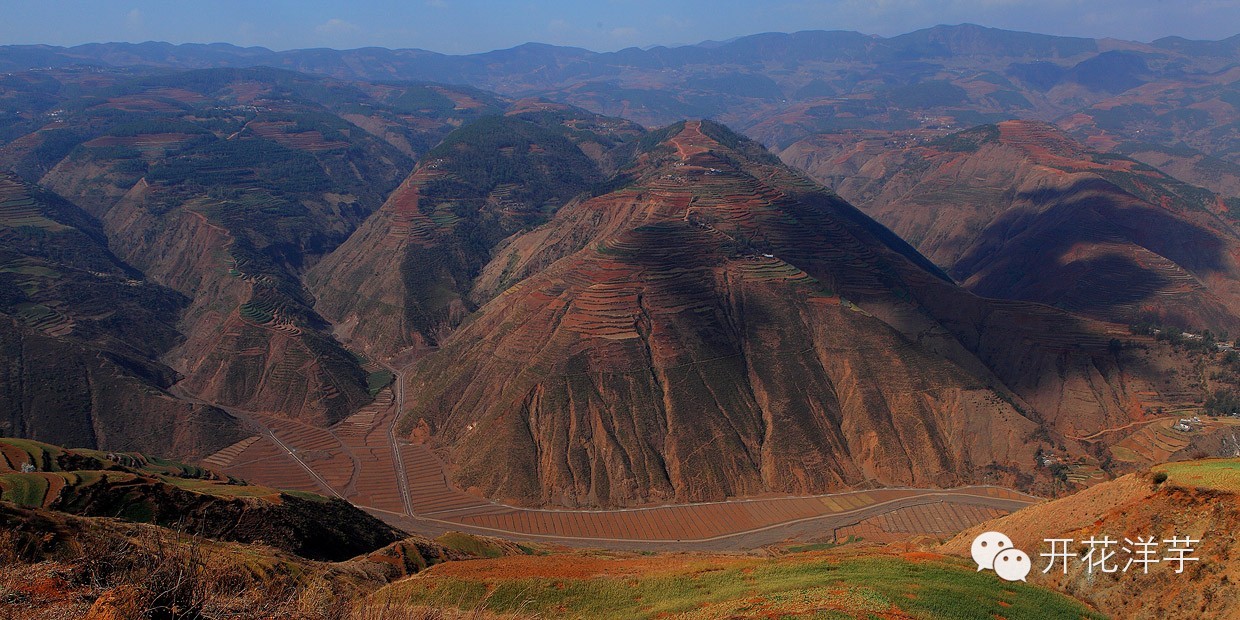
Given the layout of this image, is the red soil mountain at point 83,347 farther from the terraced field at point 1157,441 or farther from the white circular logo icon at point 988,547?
the terraced field at point 1157,441

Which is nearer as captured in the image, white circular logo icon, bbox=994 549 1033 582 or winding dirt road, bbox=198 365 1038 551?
white circular logo icon, bbox=994 549 1033 582

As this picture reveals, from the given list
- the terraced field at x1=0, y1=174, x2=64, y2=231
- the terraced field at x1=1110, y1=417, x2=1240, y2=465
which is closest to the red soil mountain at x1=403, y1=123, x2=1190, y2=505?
the terraced field at x1=1110, y1=417, x2=1240, y2=465

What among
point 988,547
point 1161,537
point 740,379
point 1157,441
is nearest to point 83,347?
point 740,379

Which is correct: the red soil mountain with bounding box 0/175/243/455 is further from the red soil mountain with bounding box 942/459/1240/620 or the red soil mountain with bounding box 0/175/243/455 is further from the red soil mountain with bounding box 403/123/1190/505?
the red soil mountain with bounding box 942/459/1240/620

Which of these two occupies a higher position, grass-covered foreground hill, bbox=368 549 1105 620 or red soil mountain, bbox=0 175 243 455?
grass-covered foreground hill, bbox=368 549 1105 620

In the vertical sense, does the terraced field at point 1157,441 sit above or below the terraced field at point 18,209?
below

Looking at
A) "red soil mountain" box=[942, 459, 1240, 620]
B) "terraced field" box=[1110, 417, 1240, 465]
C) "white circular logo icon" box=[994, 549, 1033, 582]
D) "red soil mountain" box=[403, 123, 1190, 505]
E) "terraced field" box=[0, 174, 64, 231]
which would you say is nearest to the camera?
"red soil mountain" box=[942, 459, 1240, 620]

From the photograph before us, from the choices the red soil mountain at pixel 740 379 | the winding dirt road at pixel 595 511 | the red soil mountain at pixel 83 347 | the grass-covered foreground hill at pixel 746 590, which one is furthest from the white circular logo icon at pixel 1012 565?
the red soil mountain at pixel 83 347

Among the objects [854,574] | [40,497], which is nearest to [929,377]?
[854,574]

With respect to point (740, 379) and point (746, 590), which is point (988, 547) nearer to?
point (746, 590)
